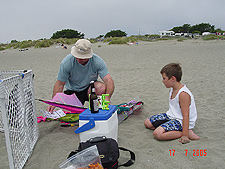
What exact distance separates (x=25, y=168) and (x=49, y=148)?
1.42ft

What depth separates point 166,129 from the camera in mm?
2609

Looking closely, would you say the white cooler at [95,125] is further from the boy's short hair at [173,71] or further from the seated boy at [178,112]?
the boy's short hair at [173,71]

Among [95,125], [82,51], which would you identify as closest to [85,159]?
[95,125]

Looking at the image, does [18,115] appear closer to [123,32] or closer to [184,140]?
[184,140]

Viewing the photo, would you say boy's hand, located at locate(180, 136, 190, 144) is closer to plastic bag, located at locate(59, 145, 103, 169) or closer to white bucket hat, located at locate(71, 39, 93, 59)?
plastic bag, located at locate(59, 145, 103, 169)

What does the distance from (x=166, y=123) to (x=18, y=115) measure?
5.57ft

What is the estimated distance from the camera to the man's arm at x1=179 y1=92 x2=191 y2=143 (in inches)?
98.9

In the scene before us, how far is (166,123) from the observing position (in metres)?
2.71

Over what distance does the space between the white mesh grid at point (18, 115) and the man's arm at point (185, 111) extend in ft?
5.64

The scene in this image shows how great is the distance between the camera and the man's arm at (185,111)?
2.51m

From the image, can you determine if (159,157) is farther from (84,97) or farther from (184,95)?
(84,97)

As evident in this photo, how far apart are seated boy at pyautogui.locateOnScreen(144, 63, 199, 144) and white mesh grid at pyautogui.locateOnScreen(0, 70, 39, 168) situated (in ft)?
4.81

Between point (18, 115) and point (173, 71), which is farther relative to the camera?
point (173, 71)

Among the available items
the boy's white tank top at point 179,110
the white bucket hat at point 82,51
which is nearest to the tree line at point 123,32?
the white bucket hat at point 82,51
